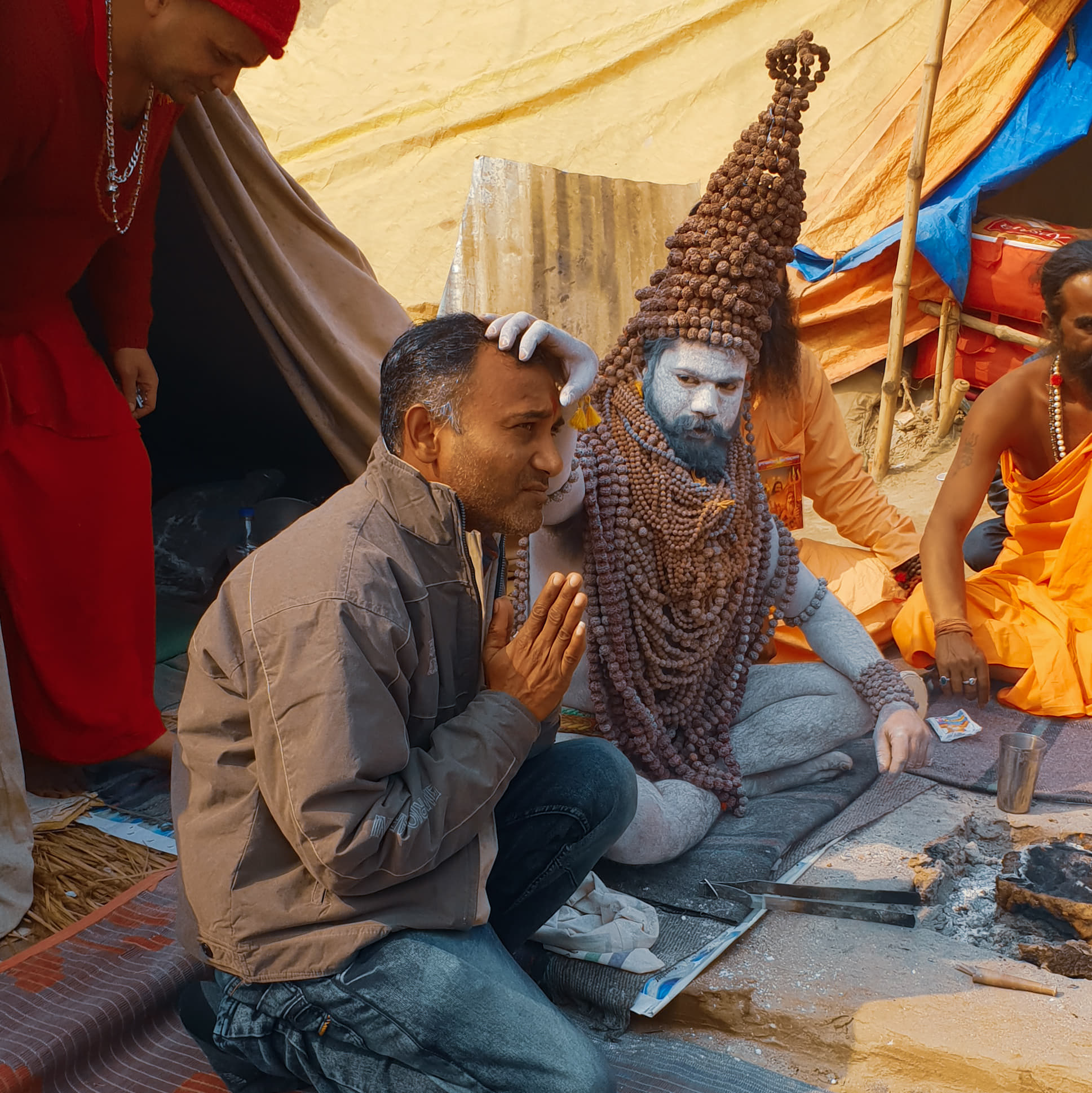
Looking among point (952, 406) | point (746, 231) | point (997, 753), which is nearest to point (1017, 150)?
point (952, 406)

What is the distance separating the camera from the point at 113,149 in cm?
283

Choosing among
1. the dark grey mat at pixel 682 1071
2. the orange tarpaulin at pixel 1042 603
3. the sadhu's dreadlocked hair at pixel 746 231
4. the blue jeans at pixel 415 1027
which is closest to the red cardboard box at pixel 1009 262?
the orange tarpaulin at pixel 1042 603

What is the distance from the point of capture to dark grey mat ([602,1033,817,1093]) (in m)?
2.29

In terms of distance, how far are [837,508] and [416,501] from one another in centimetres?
320

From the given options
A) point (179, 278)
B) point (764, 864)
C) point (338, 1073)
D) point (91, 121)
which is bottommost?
point (764, 864)

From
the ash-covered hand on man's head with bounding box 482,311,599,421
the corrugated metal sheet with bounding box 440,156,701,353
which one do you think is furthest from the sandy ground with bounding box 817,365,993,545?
the ash-covered hand on man's head with bounding box 482,311,599,421

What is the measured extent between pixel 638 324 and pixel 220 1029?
207 centimetres

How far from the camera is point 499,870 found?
2.25 metres

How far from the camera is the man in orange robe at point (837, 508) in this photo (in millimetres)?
4379

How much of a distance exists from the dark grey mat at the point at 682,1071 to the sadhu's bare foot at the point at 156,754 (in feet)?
5.18

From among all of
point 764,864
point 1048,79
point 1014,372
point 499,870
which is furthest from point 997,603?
point 1048,79

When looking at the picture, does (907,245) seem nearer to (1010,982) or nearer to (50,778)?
(1010,982)

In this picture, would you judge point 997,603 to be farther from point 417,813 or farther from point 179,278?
point 179,278

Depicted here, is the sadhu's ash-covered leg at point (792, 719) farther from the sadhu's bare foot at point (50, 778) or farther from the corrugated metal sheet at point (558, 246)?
the corrugated metal sheet at point (558, 246)
